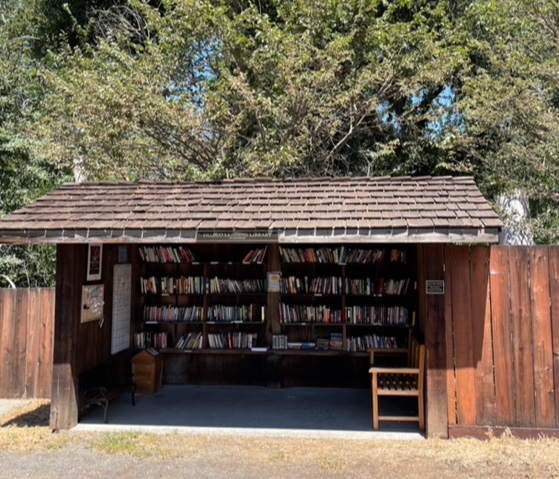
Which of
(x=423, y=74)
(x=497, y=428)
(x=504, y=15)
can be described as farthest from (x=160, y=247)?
(x=504, y=15)

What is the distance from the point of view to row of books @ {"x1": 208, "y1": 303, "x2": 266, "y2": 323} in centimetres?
762

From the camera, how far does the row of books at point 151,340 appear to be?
25.0ft

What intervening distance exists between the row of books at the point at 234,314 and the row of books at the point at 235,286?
0.85 ft

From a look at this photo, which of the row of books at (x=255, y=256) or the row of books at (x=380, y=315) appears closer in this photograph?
the row of books at (x=380, y=315)

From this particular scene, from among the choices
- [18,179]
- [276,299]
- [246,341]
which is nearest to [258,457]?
[246,341]

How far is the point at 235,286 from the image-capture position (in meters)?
7.62

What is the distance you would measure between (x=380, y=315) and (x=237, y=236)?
3202 mm

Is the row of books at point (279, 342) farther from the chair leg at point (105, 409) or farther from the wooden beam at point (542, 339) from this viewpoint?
the wooden beam at point (542, 339)

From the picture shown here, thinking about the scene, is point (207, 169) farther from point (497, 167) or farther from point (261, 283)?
point (497, 167)

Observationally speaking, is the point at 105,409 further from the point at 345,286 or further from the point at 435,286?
the point at 435,286

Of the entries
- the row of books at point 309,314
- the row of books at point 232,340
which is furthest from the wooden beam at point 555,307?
the row of books at point 232,340

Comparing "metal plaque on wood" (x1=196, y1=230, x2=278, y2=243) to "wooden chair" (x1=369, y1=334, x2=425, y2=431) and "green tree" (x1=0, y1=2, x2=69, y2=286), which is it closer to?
"wooden chair" (x1=369, y1=334, x2=425, y2=431)

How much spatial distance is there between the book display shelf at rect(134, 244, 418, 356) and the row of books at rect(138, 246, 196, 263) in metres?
0.02

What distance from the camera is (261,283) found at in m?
7.66
